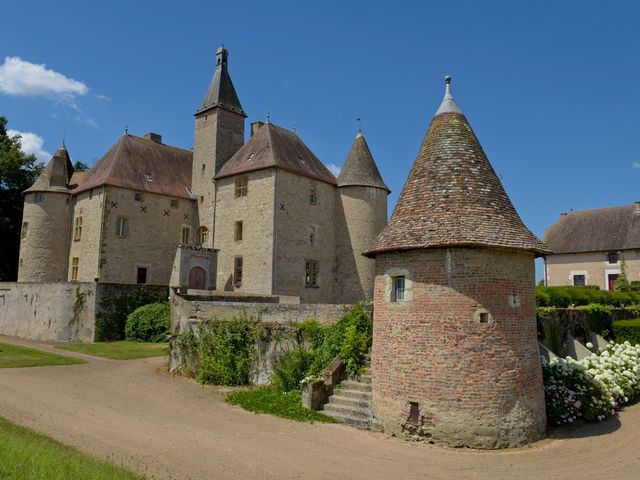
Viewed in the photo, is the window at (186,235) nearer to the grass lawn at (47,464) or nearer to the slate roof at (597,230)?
the grass lawn at (47,464)

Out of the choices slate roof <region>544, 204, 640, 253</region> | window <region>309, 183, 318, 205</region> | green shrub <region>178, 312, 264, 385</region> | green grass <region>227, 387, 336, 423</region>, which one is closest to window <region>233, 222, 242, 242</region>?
window <region>309, 183, 318, 205</region>

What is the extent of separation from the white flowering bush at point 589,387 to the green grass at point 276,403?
220 inches

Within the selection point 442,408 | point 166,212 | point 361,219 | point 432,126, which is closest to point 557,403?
point 442,408

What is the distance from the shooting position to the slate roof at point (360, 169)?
31062 mm

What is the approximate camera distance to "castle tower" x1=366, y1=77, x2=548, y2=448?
10.1 metres

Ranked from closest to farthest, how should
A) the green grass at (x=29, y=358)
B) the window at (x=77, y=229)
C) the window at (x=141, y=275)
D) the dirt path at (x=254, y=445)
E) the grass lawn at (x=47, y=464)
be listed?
the grass lawn at (x=47, y=464), the dirt path at (x=254, y=445), the green grass at (x=29, y=358), the window at (x=141, y=275), the window at (x=77, y=229)

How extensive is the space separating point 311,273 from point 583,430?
1893 cm

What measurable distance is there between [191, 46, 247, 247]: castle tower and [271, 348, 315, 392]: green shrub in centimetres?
1756

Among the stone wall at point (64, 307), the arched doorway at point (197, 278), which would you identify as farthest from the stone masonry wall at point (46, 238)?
the arched doorway at point (197, 278)

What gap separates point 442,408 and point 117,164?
84.9 feet

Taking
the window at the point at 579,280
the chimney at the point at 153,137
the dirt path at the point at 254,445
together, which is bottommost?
the dirt path at the point at 254,445

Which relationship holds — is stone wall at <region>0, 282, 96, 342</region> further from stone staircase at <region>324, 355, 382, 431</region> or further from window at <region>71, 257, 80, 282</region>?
stone staircase at <region>324, 355, 382, 431</region>

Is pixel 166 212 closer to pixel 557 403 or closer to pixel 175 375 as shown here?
pixel 175 375

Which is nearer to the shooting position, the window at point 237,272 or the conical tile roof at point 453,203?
the conical tile roof at point 453,203
